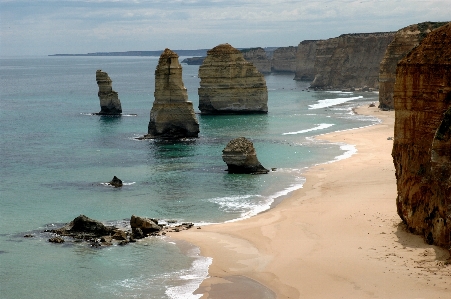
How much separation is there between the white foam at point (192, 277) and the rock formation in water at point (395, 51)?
44294 mm

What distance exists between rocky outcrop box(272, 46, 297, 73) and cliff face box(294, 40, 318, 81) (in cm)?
3216

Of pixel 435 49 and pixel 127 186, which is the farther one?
pixel 127 186

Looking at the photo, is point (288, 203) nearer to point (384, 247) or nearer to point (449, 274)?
point (384, 247)

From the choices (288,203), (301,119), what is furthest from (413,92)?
(301,119)

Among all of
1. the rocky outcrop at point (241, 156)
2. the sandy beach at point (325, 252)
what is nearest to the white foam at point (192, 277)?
the sandy beach at point (325, 252)

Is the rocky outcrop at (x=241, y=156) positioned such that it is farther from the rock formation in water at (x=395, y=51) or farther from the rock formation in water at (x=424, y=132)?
the rock formation in water at (x=395, y=51)

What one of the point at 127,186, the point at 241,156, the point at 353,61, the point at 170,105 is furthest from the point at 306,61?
the point at 127,186

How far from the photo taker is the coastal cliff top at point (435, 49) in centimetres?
2048

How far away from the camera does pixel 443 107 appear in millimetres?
20406

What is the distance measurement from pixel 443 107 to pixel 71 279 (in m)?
12.0

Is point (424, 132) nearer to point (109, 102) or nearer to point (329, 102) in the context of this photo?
point (109, 102)

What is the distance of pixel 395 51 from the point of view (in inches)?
2756

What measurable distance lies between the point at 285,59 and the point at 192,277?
179377 mm

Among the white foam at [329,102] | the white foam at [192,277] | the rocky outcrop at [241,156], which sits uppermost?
the rocky outcrop at [241,156]
